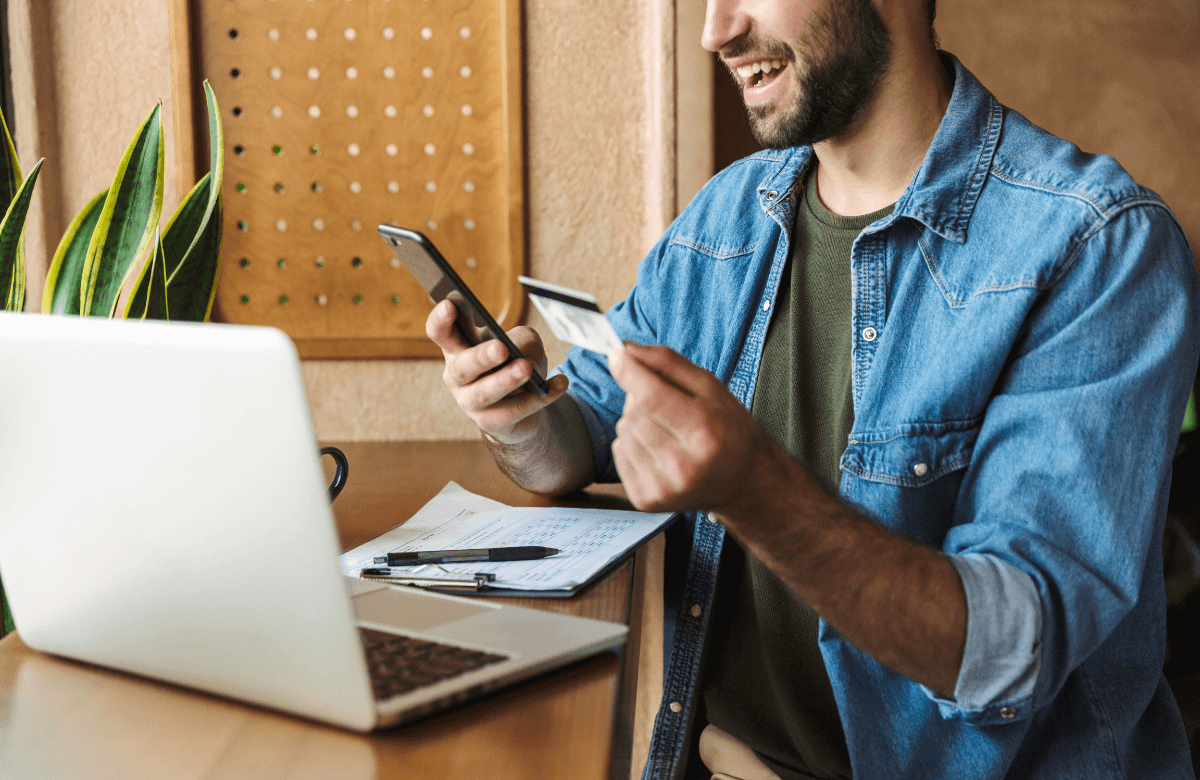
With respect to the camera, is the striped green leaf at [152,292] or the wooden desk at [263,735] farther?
the striped green leaf at [152,292]

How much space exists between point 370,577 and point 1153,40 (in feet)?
5.58

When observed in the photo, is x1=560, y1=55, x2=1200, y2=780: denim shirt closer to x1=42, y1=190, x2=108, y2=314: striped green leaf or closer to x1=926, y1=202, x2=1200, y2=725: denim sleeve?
x1=926, y1=202, x2=1200, y2=725: denim sleeve

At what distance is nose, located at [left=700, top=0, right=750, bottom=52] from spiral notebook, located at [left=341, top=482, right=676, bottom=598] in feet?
1.72

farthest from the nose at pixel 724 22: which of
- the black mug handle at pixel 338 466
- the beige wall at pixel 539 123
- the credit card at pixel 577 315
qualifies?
the black mug handle at pixel 338 466

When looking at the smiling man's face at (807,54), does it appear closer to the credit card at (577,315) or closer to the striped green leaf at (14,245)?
the credit card at (577,315)

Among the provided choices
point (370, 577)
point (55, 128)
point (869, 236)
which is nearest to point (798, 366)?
point (869, 236)

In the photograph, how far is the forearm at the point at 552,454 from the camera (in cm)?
100

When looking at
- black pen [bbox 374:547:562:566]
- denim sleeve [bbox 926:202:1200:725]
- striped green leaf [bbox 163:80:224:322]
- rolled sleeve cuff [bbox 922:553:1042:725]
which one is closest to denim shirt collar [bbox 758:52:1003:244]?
denim sleeve [bbox 926:202:1200:725]

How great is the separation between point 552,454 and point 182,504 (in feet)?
1.86

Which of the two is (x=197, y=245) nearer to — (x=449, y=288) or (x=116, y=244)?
(x=116, y=244)

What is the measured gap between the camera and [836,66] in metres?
0.97

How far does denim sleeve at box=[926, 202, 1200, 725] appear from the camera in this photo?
0.67 metres

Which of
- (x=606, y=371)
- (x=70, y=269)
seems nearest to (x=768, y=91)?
(x=606, y=371)

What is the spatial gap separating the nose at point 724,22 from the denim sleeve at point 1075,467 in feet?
1.45
